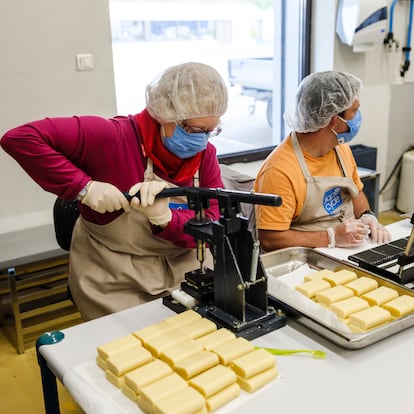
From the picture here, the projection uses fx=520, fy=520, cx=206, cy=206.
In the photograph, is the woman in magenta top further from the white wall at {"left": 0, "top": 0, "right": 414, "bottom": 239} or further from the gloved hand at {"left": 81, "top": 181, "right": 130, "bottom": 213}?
the white wall at {"left": 0, "top": 0, "right": 414, "bottom": 239}

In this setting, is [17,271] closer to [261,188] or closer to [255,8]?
[261,188]

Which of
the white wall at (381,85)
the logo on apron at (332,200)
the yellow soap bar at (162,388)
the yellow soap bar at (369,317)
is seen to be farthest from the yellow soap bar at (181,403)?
the white wall at (381,85)

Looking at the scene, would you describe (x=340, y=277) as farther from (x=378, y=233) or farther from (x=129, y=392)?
(x=129, y=392)

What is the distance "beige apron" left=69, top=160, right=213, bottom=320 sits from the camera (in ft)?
5.48

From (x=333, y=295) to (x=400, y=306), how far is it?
160mm

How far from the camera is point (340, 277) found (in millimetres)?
1410

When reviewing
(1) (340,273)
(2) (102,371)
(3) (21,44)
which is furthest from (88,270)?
(3) (21,44)

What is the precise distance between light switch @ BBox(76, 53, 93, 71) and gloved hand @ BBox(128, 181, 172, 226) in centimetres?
164

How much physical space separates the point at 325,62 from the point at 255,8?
0.65 m

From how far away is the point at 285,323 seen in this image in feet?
4.15

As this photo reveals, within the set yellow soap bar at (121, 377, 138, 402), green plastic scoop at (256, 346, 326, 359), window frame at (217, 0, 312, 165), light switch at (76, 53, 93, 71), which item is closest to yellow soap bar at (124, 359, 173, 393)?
yellow soap bar at (121, 377, 138, 402)

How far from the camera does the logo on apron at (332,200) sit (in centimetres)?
200

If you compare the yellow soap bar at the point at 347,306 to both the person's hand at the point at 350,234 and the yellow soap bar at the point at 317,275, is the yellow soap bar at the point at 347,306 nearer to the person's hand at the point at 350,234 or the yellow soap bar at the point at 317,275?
the yellow soap bar at the point at 317,275

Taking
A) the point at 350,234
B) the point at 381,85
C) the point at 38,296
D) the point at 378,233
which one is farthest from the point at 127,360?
the point at 381,85
